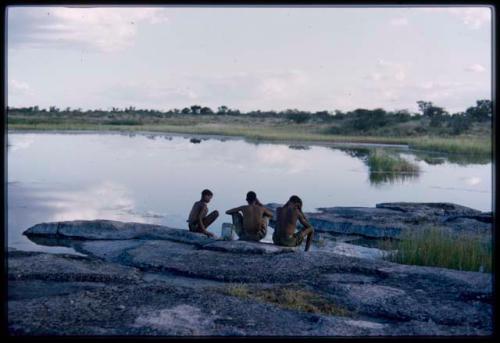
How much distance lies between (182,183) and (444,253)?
41.1ft

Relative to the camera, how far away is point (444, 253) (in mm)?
9805

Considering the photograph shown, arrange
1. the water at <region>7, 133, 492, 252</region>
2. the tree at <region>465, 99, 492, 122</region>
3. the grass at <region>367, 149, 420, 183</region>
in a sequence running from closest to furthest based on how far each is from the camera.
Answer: the water at <region>7, 133, 492, 252</region>, the grass at <region>367, 149, 420, 183</region>, the tree at <region>465, 99, 492, 122</region>

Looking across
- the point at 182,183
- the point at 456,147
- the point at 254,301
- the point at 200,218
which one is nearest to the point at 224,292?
the point at 254,301

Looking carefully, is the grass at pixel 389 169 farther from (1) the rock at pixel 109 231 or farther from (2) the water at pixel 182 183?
(1) the rock at pixel 109 231

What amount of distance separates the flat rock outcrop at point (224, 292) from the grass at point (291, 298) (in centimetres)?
5

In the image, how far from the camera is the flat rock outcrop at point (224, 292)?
644cm

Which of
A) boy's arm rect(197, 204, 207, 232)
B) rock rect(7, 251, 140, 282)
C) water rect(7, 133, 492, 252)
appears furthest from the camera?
water rect(7, 133, 492, 252)

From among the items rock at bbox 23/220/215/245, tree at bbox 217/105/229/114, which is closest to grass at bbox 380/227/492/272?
rock at bbox 23/220/215/245

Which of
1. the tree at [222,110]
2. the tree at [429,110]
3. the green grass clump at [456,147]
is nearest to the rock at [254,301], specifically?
the green grass clump at [456,147]

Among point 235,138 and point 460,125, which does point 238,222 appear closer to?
point 235,138

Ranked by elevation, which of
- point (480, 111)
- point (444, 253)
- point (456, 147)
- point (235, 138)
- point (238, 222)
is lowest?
point (444, 253)

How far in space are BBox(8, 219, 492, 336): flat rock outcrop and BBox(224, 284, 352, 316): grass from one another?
0.05 m

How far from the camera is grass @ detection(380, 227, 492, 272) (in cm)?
958

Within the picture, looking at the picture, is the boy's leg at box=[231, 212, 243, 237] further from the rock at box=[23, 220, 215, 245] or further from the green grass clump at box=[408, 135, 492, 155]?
the green grass clump at box=[408, 135, 492, 155]
